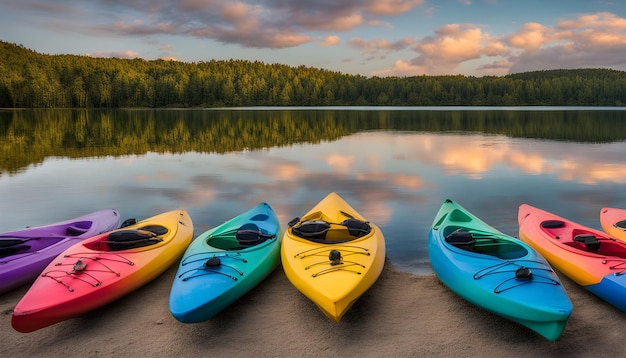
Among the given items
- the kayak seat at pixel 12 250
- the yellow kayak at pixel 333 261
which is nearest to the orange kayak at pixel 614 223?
the yellow kayak at pixel 333 261

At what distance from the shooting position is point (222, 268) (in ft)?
25.9

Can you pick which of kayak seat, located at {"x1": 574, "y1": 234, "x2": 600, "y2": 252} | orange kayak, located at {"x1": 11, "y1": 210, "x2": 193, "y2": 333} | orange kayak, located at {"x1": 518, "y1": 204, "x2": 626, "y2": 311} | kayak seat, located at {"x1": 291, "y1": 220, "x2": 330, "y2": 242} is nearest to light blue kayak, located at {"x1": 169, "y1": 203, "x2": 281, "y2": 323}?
kayak seat, located at {"x1": 291, "y1": 220, "x2": 330, "y2": 242}

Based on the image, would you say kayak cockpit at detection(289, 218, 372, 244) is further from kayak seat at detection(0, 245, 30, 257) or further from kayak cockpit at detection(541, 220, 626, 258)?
kayak seat at detection(0, 245, 30, 257)

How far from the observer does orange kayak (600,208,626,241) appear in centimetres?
1069

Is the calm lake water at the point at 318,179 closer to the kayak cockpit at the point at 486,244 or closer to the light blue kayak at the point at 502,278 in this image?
the kayak cockpit at the point at 486,244

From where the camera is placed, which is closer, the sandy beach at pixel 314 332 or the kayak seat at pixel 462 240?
the sandy beach at pixel 314 332

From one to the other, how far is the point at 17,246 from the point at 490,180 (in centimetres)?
1812

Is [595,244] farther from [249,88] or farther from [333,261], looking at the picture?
[249,88]

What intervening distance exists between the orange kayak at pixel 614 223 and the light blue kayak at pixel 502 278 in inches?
131

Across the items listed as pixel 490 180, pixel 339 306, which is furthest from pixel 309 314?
pixel 490 180

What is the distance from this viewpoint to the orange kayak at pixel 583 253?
295 inches

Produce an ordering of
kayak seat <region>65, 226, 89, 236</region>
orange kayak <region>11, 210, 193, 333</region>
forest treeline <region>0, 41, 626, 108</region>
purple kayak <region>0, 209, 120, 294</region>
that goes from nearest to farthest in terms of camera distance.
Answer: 1. orange kayak <region>11, 210, 193, 333</region>
2. purple kayak <region>0, 209, 120, 294</region>
3. kayak seat <region>65, 226, 89, 236</region>
4. forest treeline <region>0, 41, 626, 108</region>

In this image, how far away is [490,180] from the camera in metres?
20.9

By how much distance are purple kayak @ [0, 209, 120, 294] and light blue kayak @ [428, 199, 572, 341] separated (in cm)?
754
